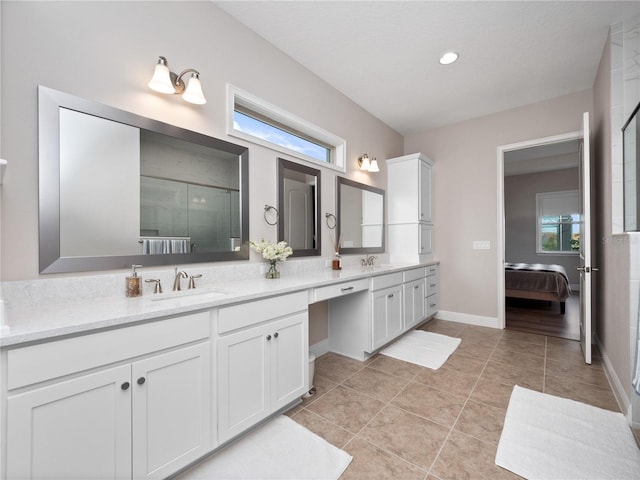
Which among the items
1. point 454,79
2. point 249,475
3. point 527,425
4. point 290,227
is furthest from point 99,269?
point 454,79

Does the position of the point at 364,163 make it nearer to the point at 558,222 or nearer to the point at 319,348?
the point at 319,348

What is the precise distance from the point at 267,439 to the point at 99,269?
1298 millimetres

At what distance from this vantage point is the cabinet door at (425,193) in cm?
389

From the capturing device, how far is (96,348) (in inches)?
42.1

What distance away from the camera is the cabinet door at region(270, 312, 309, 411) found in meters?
1.74

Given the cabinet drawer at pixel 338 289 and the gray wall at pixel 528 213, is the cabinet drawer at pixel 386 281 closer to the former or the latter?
the cabinet drawer at pixel 338 289

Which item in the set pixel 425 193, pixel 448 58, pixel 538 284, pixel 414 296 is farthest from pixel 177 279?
pixel 538 284

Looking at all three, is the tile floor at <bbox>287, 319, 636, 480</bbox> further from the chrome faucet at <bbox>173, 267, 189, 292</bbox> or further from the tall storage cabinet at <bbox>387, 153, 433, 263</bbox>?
the tall storage cabinet at <bbox>387, 153, 433, 263</bbox>

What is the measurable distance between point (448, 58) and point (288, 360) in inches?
115

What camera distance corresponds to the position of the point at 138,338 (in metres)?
1.18

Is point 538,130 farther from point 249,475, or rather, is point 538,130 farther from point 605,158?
point 249,475

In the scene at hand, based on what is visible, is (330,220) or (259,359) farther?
(330,220)

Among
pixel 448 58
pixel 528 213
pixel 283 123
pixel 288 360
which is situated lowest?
pixel 288 360

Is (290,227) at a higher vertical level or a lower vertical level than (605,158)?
lower
